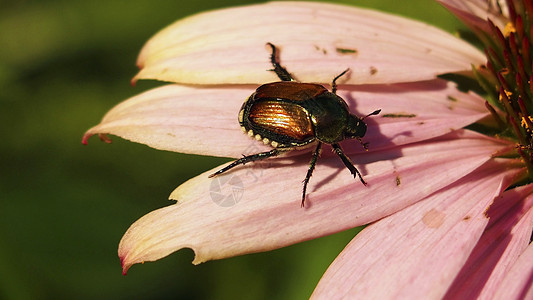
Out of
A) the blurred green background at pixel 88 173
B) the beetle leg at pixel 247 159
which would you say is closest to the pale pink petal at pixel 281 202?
the beetle leg at pixel 247 159

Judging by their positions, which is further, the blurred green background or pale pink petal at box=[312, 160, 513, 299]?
the blurred green background

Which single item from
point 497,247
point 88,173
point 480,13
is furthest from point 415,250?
point 88,173

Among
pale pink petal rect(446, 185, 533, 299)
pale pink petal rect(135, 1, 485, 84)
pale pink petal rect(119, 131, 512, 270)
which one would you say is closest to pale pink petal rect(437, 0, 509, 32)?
pale pink petal rect(135, 1, 485, 84)

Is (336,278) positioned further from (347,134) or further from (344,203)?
(347,134)

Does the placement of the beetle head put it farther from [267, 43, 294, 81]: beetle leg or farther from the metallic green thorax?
[267, 43, 294, 81]: beetle leg

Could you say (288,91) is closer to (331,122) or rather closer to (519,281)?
(331,122)

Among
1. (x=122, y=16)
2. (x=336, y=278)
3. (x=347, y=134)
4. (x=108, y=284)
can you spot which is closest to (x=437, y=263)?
(x=336, y=278)
